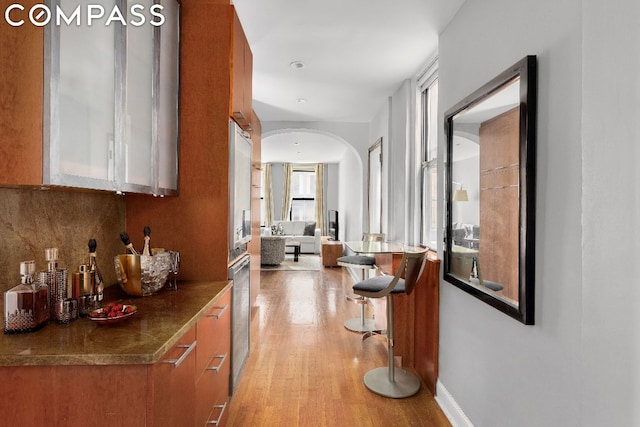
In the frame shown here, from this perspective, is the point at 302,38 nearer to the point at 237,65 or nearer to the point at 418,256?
the point at 237,65

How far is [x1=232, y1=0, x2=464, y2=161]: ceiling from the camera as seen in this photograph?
255 centimetres

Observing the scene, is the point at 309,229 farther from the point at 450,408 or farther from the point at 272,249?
the point at 450,408

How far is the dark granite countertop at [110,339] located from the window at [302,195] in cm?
1017

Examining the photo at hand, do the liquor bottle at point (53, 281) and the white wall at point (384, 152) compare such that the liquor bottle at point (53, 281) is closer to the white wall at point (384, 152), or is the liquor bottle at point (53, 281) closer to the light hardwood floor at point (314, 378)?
the light hardwood floor at point (314, 378)

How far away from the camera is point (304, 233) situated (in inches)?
A: 415

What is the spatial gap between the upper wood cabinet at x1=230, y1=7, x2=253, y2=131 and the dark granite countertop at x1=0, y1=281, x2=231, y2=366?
1171 millimetres

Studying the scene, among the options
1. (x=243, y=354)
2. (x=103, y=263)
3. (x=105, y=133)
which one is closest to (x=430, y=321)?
(x=243, y=354)

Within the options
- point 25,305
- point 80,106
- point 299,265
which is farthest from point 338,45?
point 299,265

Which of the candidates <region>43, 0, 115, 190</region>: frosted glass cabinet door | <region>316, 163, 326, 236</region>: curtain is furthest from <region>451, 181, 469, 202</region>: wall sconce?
<region>316, 163, 326, 236</region>: curtain

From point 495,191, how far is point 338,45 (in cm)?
194

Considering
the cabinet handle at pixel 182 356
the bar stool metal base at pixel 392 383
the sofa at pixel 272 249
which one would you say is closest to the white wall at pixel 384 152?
the bar stool metal base at pixel 392 383

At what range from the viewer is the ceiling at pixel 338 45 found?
8.36 feet

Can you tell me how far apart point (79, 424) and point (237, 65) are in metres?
1.92

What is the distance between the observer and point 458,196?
233cm
